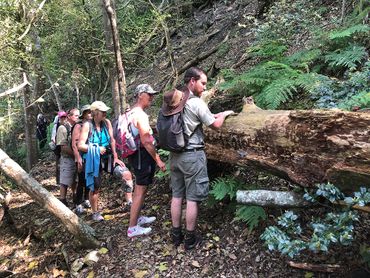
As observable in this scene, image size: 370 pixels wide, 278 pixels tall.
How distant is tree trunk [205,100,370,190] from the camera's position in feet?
10.5

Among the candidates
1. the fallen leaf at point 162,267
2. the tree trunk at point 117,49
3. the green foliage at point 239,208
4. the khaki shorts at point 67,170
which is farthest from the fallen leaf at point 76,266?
the tree trunk at point 117,49

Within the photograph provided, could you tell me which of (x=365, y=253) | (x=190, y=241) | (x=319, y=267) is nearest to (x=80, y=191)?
(x=190, y=241)

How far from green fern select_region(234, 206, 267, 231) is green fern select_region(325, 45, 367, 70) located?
2.82m

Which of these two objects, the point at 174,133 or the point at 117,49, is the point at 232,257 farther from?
the point at 117,49

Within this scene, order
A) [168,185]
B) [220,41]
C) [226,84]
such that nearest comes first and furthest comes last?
[226,84]
[168,185]
[220,41]

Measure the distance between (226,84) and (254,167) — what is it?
220 cm

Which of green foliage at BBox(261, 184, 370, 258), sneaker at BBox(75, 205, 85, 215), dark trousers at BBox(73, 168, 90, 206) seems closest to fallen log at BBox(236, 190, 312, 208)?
green foliage at BBox(261, 184, 370, 258)

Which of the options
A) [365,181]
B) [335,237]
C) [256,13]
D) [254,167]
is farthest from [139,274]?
[256,13]

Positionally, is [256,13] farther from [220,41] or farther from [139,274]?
[139,274]

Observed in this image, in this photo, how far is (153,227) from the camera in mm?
5551

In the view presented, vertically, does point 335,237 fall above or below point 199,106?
below

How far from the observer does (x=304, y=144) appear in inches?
144

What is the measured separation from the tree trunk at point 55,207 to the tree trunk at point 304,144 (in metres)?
2.40

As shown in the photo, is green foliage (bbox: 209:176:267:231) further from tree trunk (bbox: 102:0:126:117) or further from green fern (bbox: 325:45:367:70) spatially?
tree trunk (bbox: 102:0:126:117)
